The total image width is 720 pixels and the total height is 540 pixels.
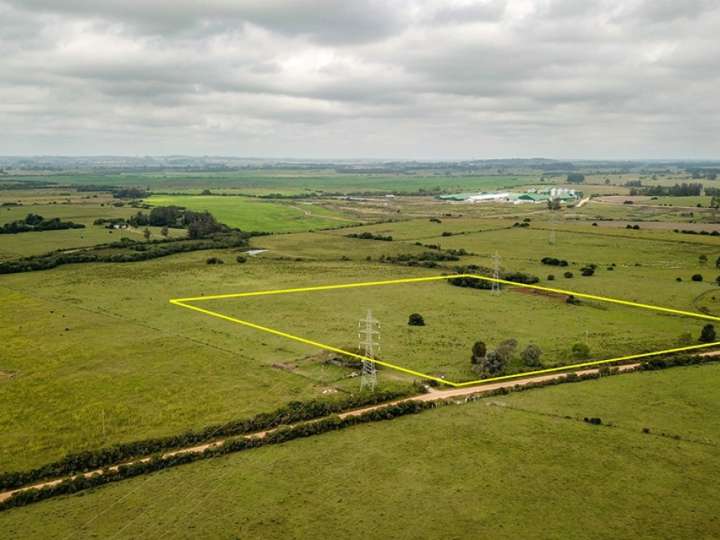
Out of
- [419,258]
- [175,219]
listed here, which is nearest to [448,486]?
[419,258]

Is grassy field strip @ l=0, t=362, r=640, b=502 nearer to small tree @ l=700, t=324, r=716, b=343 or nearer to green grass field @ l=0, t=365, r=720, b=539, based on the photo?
green grass field @ l=0, t=365, r=720, b=539

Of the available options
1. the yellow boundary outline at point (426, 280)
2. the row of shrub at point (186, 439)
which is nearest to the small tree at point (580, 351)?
the yellow boundary outline at point (426, 280)

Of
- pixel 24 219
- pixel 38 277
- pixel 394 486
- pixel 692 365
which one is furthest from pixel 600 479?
pixel 24 219

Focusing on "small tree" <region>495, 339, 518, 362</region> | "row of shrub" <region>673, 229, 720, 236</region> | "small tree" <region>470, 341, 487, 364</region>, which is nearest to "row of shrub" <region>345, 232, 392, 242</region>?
"row of shrub" <region>673, 229, 720, 236</region>

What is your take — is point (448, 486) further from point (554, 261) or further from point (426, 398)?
point (554, 261)

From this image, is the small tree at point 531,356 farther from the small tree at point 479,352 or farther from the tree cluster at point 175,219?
the tree cluster at point 175,219
